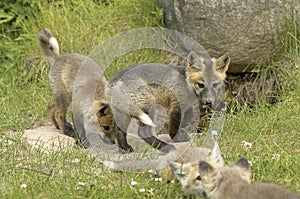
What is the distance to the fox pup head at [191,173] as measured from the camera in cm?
536

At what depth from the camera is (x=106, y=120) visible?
754cm

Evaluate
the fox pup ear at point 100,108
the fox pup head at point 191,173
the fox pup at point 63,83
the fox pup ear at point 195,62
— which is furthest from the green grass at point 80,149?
the fox pup ear at point 100,108

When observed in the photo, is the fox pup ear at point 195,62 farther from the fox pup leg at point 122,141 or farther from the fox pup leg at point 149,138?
the fox pup leg at point 122,141

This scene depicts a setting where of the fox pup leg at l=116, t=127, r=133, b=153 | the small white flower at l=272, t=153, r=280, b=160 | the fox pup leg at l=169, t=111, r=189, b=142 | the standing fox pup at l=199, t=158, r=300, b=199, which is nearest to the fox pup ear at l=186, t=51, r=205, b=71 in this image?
the fox pup leg at l=169, t=111, r=189, b=142

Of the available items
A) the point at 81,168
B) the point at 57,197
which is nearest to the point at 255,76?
the point at 81,168

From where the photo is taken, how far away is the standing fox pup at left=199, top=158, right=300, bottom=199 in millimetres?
4570

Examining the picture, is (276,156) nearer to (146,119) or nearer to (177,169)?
(177,169)

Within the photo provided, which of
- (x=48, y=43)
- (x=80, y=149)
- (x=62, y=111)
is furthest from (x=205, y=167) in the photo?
(x=48, y=43)

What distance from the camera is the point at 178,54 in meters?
9.28

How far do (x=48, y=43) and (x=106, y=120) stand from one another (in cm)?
182

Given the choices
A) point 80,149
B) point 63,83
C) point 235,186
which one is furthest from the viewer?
point 63,83

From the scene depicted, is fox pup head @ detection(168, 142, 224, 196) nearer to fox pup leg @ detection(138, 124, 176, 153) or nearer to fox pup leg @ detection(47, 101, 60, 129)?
fox pup leg @ detection(138, 124, 176, 153)

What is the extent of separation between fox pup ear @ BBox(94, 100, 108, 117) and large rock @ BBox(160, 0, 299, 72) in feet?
6.55

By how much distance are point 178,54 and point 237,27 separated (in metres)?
1.01
